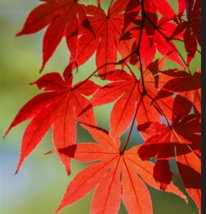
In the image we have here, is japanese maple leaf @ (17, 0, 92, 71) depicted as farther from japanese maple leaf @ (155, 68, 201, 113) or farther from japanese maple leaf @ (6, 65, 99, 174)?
japanese maple leaf @ (155, 68, 201, 113)

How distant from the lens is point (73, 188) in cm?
52

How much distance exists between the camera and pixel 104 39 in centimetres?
59

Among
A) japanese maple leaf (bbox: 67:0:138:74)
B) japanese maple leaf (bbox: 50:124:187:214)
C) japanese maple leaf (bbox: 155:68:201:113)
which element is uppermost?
japanese maple leaf (bbox: 67:0:138:74)

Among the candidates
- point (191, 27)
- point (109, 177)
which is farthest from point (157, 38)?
point (109, 177)

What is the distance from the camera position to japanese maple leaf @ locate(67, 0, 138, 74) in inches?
21.8

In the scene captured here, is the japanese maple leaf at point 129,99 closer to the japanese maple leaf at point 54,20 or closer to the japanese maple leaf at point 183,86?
the japanese maple leaf at point 183,86

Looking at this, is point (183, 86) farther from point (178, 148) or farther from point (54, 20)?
point (54, 20)

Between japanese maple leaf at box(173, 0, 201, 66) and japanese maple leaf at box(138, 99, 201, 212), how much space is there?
0.49 ft

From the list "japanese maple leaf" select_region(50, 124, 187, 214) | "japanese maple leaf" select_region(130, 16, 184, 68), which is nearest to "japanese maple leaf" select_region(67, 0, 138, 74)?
"japanese maple leaf" select_region(130, 16, 184, 68)

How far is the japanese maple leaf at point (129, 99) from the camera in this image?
545mm

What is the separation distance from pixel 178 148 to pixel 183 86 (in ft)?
0.47

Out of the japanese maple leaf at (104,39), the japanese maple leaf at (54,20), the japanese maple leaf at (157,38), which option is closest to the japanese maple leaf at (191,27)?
the japanese maple leaf at (157,38)

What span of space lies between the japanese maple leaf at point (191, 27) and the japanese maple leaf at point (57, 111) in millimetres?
248

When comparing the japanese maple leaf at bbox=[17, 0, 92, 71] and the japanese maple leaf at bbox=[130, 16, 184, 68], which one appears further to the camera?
the japanese maple leaf at bbox=[130, 16, 184, 68]
